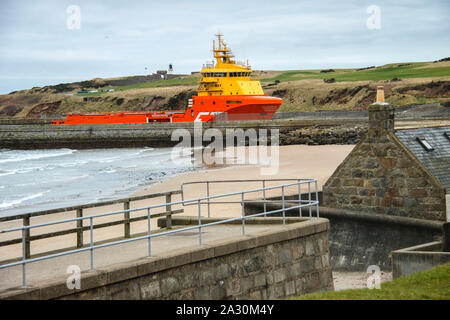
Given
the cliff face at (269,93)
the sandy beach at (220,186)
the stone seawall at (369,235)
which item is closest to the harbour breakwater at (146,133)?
the sandy beach at (220,186)

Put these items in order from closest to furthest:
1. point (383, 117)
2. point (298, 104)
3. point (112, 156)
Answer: point (383, 117) → point (112, 156) → point (298, 104)

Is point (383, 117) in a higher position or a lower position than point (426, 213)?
higher

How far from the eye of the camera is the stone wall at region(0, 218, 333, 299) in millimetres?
8164

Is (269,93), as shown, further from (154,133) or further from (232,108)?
(154,133)

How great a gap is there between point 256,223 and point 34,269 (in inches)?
164

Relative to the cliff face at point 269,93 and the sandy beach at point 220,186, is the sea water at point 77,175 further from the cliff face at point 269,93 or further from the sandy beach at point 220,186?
the cliff face at point 269,93

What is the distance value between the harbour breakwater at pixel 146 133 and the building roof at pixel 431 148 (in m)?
33.6

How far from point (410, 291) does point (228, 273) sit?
2.40 m

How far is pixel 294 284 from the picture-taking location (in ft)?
34.3

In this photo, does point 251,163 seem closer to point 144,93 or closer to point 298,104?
point 298,104

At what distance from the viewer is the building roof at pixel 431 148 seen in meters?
14.0

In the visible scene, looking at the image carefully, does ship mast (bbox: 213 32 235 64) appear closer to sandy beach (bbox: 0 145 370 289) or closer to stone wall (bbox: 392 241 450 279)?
sandy beach (bbox: 0 145 370 289)

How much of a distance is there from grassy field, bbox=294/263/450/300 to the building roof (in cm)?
397

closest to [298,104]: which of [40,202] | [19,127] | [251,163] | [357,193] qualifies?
[19,127]
